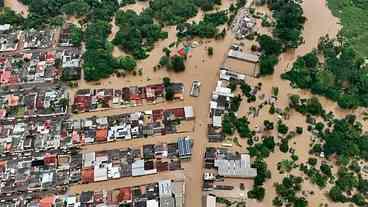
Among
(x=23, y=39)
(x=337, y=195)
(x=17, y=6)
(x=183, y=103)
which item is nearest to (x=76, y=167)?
(x=183, y=103)

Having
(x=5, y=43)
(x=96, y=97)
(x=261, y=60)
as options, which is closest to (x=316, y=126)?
(x=261, y=60)

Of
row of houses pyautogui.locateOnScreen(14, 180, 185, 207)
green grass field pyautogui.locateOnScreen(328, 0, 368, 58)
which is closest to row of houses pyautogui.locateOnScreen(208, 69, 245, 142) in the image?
row of houses pyautogui.locateOnScreen(14, 180, 185, 207)

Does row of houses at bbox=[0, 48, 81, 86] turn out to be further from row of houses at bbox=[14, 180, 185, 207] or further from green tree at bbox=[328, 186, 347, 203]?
green tree at bbox=[328, 186, 347, 203]

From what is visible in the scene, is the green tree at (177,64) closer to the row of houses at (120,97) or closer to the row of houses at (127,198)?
the row of houses at (120,97)

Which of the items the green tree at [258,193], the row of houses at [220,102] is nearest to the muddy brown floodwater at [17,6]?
the row of houses at [220,102]

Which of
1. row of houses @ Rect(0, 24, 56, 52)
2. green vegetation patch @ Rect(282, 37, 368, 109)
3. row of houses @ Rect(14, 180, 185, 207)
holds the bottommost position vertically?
row of houses @ Rect(14, 180, 185, 207)

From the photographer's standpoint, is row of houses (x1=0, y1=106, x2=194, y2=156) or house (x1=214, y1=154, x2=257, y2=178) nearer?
house (x1=214, y1=154, x2=257, y2=178)

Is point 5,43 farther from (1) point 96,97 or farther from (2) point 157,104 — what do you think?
(2) point 157,104
